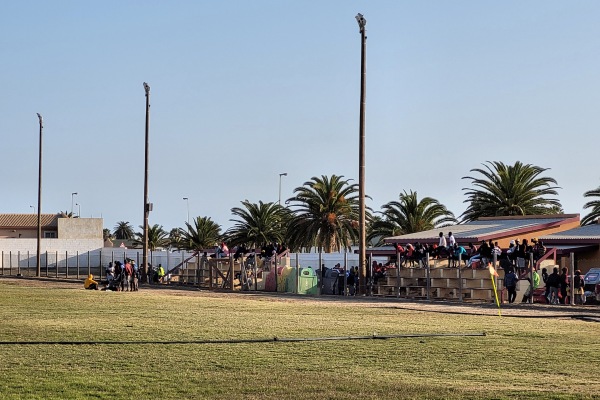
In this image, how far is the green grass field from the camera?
13578 millimetres

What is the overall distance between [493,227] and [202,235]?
49.8 meters

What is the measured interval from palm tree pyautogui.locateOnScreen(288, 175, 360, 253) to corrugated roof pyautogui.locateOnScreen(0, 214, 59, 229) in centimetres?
5687

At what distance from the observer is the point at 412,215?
249ft

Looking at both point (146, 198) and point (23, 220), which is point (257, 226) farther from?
point (23, 220)

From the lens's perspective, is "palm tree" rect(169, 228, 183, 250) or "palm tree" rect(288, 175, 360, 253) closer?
"palm tree" rect(288, 175, 360, 253)

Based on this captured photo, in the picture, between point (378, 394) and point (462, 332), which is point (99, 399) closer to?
point (378, 394)

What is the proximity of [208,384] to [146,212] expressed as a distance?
51409mm

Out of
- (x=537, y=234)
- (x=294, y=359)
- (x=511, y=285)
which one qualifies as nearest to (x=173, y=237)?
(x=537, y=234)

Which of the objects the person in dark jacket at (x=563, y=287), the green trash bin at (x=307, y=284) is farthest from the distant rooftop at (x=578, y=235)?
the green trash bin at (x=307, y=284)

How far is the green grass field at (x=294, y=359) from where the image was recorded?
44.5ft

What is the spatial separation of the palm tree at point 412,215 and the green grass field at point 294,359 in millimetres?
46891

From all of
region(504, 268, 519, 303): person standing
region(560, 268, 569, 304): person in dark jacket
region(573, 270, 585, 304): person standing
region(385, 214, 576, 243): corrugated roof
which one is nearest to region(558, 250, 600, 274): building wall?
region(385, 214, 576, 243): corrugated roof

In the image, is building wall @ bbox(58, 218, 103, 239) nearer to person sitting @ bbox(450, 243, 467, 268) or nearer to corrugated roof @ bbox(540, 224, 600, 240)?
corrugated roof @ bbox(540, 224, 600, 240)

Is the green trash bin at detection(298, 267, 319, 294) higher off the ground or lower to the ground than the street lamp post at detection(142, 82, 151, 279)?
lower
